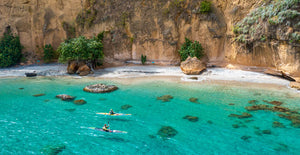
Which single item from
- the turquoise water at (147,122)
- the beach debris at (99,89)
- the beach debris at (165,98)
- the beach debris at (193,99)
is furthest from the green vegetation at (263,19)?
the beach debris at (99,89)

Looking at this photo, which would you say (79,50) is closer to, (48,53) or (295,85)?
(48,53)

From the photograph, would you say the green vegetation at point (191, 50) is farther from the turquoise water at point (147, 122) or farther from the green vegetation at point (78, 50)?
the green vegetation at point (78, 50)

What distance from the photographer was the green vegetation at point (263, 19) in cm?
2097

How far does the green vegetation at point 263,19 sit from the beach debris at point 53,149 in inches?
909

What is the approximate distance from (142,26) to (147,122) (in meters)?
23.1

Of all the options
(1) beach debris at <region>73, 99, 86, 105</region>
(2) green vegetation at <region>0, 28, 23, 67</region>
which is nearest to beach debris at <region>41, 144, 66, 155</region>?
(1) beach debris at <region>73, 99, 86, 105</region>

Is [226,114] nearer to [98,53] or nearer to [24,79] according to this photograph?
[98,53]

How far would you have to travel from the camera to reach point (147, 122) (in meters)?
14.3

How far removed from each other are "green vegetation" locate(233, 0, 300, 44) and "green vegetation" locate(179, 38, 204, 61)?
217 inches

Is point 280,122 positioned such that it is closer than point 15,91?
Yes

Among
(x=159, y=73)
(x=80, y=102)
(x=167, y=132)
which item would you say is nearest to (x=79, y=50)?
(x=159, y=73)

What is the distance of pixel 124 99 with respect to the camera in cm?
1931

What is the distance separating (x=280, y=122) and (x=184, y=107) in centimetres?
681

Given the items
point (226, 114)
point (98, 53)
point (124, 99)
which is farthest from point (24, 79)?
point (226, 114)
